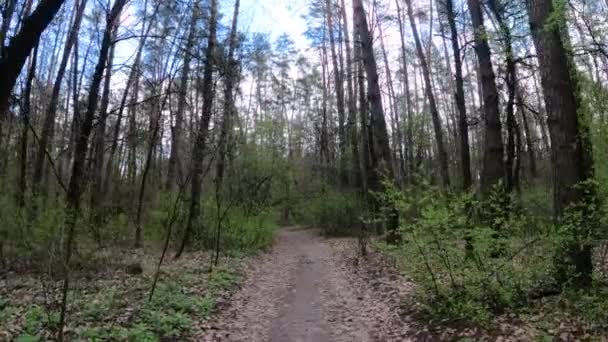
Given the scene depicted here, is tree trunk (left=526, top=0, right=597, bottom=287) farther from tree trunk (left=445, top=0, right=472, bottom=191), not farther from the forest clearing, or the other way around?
tree trunk (left=445, top=0, right=472, bottom=191)

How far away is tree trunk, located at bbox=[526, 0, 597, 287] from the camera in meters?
5.17

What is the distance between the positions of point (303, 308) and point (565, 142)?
443 centimetres

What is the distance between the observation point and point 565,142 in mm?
5383

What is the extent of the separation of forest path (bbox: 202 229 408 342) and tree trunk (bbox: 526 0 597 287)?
2.47m

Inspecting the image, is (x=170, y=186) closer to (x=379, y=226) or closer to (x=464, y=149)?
(x=379, y=226)

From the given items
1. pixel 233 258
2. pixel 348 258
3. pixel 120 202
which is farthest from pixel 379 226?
pixel 120 202

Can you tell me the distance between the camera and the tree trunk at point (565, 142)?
204 inches

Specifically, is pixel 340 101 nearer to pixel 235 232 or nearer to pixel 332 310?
pixel 235 232

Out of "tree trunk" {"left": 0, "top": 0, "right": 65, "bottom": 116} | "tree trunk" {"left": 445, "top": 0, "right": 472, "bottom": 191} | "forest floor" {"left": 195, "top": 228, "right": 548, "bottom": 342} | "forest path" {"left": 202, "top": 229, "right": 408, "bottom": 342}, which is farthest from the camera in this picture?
"tree trunk" {"left": 445, "top": 0, "right": 472, "bottom": 191}

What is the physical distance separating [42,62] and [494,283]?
905 inches

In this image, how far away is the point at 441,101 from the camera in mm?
34781

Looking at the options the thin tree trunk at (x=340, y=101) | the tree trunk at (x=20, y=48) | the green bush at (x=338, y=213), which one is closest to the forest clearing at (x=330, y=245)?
the tree trunk at (x=20, y=48)

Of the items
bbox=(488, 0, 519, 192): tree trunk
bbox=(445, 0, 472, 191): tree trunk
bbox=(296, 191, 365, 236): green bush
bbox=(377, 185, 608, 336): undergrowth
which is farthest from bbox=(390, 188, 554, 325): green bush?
bbox=(296, 191, 365, 236): green bush

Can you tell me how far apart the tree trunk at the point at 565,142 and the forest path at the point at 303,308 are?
97.1 inches
